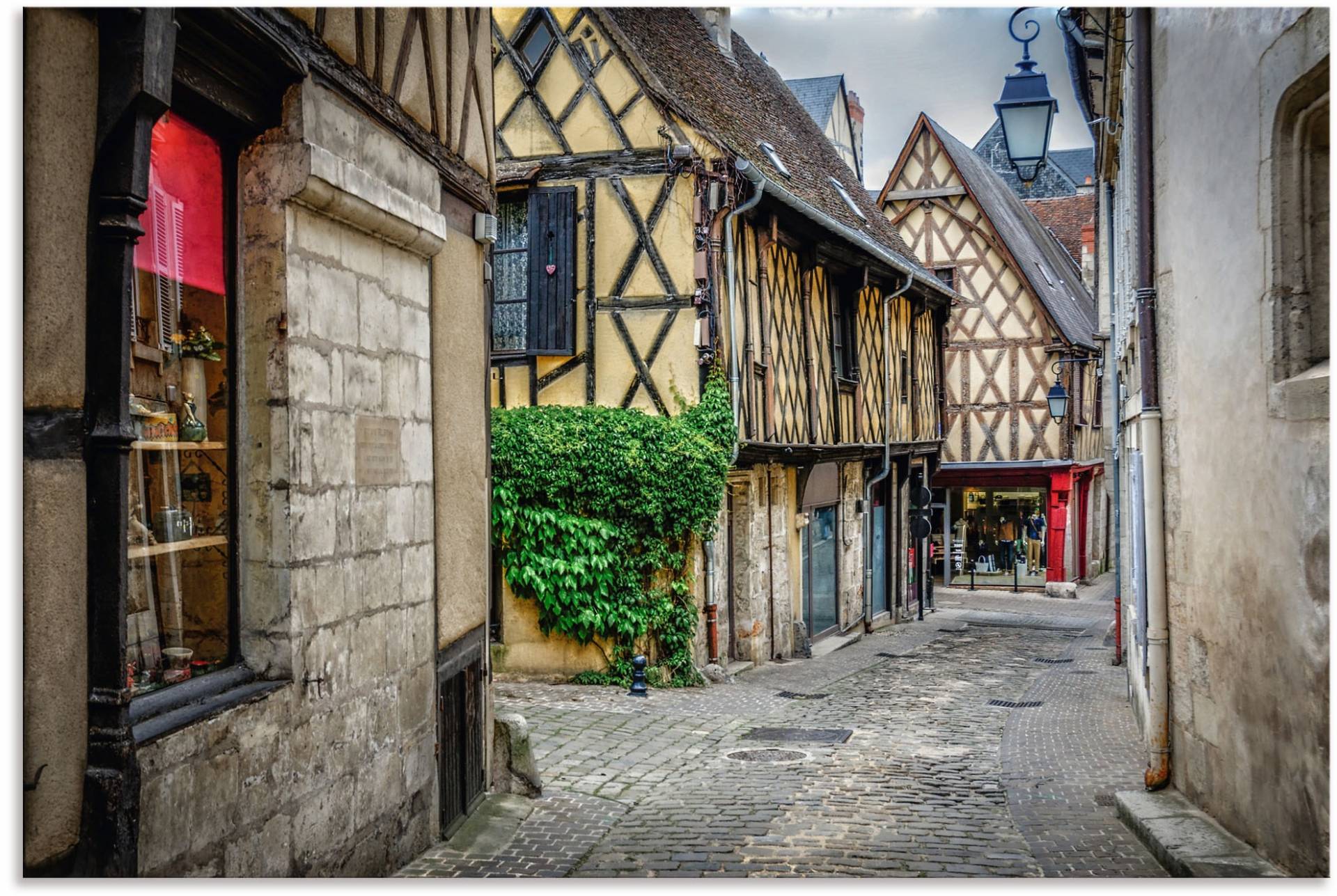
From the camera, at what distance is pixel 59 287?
2814 mm

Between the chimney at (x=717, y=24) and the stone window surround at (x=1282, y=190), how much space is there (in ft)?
39.1

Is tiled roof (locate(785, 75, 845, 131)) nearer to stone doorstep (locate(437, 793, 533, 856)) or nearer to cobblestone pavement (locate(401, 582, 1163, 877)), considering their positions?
cobblestone pavement (locate(401, 582, 1163, 877))

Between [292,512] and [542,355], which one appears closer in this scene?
[292,512]

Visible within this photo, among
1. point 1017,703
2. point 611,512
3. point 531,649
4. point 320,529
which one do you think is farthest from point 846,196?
point 320,529

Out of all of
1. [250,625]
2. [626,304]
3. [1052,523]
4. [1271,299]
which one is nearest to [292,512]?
[250,625]


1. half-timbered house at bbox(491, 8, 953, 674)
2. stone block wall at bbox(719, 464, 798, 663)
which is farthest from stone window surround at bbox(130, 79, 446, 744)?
stone block wall at bbox(719, 464, 798, 663)

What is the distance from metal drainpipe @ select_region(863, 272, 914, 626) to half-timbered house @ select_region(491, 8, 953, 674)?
7.64ft

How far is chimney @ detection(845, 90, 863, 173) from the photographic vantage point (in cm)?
2794

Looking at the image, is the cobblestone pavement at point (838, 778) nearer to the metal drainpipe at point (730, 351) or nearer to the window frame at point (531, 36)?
the metal drainpipe at point (730, 351)

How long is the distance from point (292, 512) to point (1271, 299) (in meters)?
3.28

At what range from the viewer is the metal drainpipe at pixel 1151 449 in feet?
20.4

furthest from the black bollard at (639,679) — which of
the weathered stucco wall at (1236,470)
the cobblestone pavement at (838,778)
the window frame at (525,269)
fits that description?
the weathered stucco wall at (1236,470)

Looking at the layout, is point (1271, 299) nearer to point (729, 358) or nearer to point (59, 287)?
point (59, 287)

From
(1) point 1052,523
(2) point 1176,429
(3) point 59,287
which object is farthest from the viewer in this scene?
(1) point 1052,523
